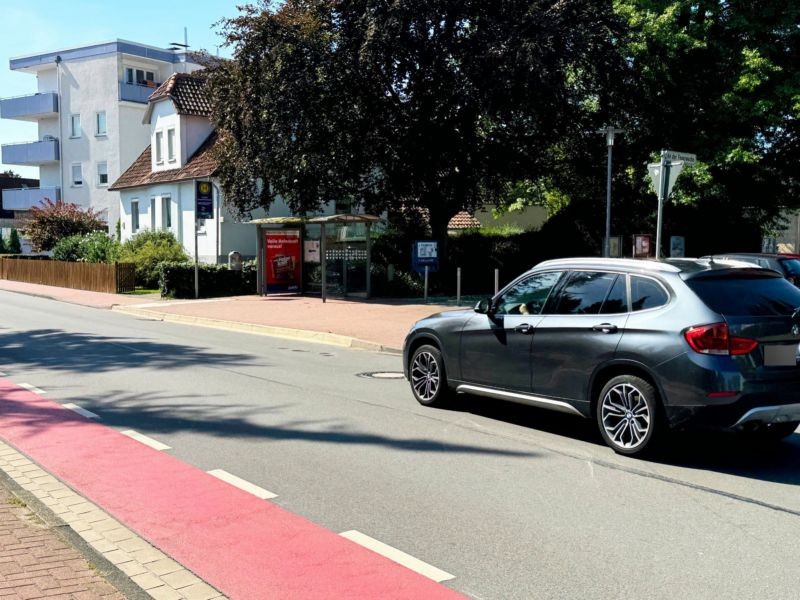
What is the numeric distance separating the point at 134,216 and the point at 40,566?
3687 cm

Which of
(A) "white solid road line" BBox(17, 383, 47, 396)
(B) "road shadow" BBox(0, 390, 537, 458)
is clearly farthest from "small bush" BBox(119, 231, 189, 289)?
(B) "road shadow" BBox(0, 390, 537, 458)

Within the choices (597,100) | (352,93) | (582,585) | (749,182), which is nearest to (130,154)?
(352,93)

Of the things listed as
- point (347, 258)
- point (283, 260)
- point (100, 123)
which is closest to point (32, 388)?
point (347, 258)

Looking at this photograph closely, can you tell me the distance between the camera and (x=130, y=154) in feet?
154

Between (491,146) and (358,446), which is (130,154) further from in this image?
(358,446)

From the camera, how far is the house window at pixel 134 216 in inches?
1517

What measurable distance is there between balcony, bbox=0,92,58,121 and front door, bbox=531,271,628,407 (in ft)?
164

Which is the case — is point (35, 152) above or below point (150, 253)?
above

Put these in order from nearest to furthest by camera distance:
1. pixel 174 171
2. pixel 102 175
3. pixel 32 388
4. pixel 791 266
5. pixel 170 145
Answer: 1. pixel 32 388
2. pixel 791 266
3. pixel 174 171
4. pixel 170 145
5. pixel 102 175

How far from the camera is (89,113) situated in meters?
48.6

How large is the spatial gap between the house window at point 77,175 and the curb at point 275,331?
30.0m

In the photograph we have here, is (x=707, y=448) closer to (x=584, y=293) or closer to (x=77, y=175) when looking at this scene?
(x=584, y=293)

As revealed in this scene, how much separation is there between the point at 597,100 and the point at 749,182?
5.84 meters

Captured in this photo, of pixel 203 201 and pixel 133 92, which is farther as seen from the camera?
pixel 133 92
